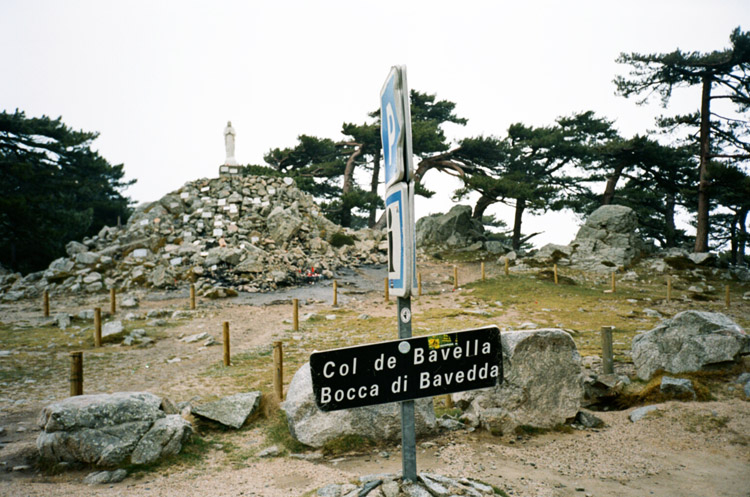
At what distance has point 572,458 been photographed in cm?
514

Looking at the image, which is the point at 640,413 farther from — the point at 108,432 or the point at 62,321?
the point at 62,321

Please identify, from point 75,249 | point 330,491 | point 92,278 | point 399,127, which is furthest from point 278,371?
point 75,249

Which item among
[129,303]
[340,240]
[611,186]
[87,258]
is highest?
[611,186]

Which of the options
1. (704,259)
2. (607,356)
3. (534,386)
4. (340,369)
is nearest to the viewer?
(340,369)

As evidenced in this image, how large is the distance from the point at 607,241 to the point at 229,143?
2286 centimetres

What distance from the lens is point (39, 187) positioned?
26859 millimetres

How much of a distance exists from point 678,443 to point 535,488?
2.46 m

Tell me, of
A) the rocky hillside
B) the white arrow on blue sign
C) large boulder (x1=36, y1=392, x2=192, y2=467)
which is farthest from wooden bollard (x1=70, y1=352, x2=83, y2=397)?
the rocky hillside

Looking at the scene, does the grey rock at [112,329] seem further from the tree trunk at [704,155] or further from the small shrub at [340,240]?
the tree trunk at [704,155]

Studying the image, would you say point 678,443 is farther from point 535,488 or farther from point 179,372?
point 179,372

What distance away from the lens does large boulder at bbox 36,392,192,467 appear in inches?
199

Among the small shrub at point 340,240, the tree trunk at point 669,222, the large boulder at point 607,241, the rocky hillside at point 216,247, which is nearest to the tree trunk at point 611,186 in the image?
the large boulder at point 607,241

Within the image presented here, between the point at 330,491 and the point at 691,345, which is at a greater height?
the point at 691,345

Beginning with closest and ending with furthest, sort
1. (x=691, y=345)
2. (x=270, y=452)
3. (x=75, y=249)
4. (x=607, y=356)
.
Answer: (x=270, y=452) < (x=691, y=345) < (x=607, y=356) < (x=75, y=249)
